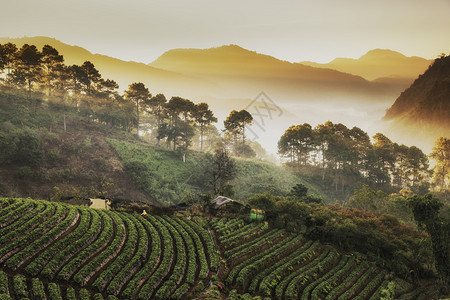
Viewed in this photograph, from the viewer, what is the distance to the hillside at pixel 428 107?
79.7m

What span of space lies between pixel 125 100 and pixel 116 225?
53.7 metres

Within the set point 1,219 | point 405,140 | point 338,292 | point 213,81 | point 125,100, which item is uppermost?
point 213,81

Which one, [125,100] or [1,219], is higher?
[125,100]

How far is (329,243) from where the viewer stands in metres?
33.8

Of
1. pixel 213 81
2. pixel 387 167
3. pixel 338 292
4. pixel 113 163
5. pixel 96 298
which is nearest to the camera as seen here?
pixel 96 298

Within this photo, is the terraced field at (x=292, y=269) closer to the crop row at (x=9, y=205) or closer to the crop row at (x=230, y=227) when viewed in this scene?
the crop row at (x=230, y=227)

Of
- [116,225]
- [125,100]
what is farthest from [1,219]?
[125,100]

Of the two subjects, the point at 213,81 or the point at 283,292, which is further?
the point at 213,81

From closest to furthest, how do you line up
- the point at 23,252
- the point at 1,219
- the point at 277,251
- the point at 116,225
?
the point at 23,252 < the point at 1,219 < the point at 116,225 < the point at 277,251

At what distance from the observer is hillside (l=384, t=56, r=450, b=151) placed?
7969 centimetres

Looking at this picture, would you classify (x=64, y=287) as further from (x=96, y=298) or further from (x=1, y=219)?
(x=1, y=219)

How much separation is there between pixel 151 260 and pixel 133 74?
607ft

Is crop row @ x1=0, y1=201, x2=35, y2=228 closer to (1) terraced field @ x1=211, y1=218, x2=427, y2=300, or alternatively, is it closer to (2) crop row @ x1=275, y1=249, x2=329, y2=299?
(1) terraced field @ x1=211, y1=218, x2=427, y2=300

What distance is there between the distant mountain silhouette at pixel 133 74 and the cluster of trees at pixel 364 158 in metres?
126
